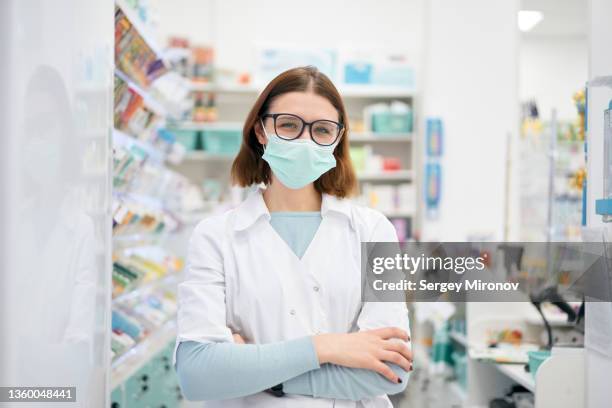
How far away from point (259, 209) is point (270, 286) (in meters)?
0.22

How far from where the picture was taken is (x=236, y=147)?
610 cm

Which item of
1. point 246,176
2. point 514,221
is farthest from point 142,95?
point 514,221

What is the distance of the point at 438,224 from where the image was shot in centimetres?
546

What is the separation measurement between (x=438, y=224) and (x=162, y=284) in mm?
2620

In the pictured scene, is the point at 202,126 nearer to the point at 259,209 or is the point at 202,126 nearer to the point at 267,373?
the point at 259,209

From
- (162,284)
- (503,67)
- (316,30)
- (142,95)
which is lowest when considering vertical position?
(162,284)

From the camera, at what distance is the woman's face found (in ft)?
5.24

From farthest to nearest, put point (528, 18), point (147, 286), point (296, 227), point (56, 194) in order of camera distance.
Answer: point (528, 18)
point (147, 286)
point (296, 227)
point (56, 194)

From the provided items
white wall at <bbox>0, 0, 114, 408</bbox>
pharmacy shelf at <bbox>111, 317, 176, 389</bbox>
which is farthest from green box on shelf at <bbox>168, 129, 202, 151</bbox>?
white wall at <bbox>0, 0, 114, 408</bbox>

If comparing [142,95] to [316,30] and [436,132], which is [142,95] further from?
[316,30]

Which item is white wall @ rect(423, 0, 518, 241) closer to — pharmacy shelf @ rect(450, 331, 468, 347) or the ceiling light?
the ceiling light

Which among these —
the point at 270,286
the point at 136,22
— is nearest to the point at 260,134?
Result: the point at 270,286

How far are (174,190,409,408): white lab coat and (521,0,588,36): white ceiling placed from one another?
11.1ft

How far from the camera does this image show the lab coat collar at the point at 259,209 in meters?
1.63
